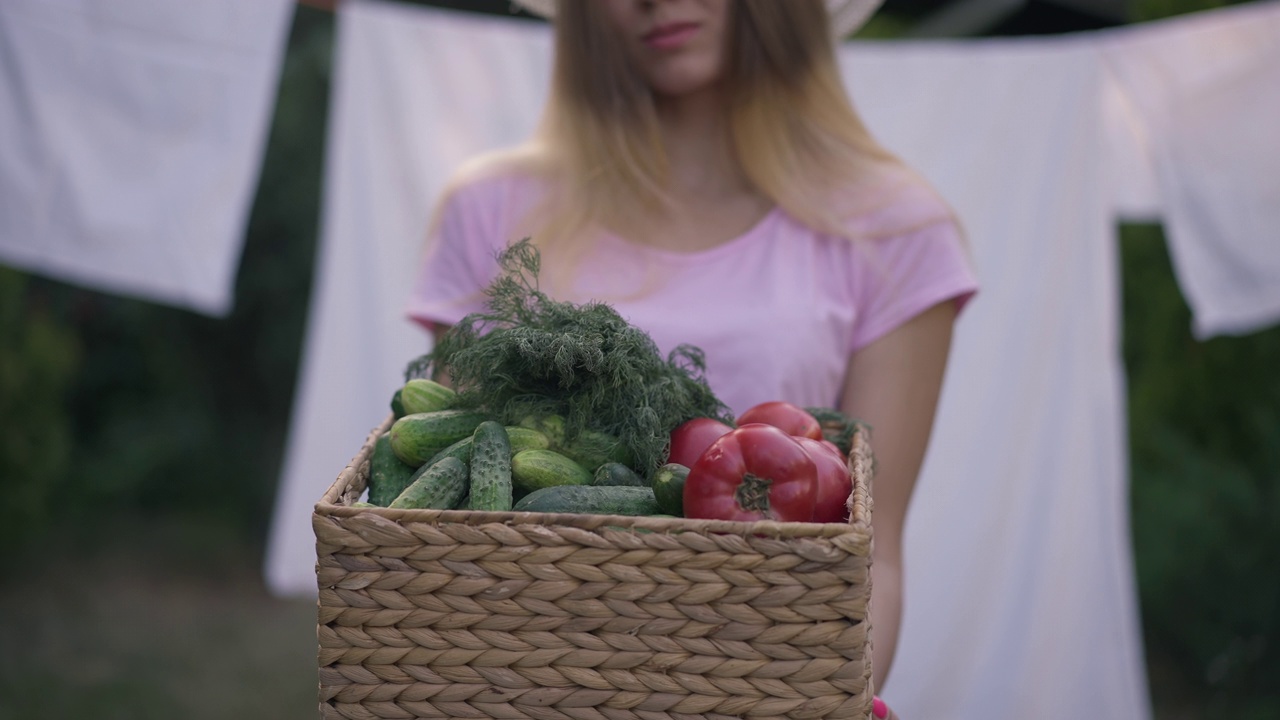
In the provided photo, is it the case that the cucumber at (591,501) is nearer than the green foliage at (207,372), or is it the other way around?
the cucumber at (591,501)

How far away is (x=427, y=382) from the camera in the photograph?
144 centimetres

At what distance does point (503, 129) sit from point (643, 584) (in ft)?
8.70

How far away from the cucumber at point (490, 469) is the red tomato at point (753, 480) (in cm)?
20

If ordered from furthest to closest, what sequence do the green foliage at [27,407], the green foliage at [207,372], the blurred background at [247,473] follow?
the green foliage at [207,372]
the green foliage at [27,407]
the blurred background at [247,473]

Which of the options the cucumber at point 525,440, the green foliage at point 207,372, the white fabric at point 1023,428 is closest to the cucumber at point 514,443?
the cucumber at point 525,440

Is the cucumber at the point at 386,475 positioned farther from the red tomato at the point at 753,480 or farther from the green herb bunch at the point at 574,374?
the red tomato at the point at 753,480

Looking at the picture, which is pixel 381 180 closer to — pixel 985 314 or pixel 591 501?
pixel 985 314

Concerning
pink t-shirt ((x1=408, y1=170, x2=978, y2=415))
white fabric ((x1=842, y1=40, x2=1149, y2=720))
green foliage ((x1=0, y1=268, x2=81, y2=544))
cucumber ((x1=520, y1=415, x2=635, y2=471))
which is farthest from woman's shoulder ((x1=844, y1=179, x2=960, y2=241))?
green foliage ((x1=0, y1=268, x2=81, y2=544))

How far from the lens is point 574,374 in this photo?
131 centimetres

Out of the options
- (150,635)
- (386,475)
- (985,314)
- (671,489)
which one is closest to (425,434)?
(386,475)

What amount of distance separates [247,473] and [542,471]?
5371mm

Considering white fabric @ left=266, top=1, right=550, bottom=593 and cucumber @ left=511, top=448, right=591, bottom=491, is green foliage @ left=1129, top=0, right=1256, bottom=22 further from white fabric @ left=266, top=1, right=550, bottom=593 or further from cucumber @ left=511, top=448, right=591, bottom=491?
cucumber @ left=511, top=448, right=591, bottom=491

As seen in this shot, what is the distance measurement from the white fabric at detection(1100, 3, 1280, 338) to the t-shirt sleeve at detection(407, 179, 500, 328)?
6.78 feet

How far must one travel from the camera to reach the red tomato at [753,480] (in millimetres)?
1143
